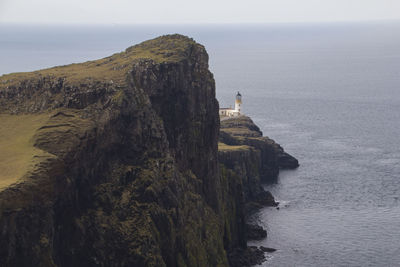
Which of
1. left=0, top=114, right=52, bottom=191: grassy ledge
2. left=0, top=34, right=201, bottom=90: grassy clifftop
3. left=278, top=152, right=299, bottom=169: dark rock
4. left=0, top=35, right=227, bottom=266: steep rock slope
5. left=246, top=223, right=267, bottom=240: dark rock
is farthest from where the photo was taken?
left=278, top=152, right=299, bottom=169: dark rock

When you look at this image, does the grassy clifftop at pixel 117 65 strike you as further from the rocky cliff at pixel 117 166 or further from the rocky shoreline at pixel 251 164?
the rocky shoreline at pixel 251 164

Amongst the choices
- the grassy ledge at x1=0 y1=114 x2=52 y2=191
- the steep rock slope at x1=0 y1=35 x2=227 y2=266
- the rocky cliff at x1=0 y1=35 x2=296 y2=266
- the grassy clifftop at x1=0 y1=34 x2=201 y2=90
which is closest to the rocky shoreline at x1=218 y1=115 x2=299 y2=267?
the rocky cliff at x1=0 y1=35 x2=296 y2=266

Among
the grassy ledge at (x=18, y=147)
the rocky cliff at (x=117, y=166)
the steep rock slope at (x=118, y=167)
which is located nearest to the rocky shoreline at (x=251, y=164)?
the rocky cliff at (x=117, y=166)

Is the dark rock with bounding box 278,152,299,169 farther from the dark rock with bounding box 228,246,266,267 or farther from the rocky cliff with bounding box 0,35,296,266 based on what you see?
the dark rock with bounding box 228,246,266,267

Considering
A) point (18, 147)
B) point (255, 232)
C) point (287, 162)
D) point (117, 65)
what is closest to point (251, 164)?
point (287, 162)

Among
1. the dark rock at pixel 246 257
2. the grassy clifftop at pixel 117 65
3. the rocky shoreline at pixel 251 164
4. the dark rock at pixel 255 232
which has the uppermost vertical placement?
the grassy clifftop at pixel 117 65

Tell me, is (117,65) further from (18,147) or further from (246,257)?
(246,257)

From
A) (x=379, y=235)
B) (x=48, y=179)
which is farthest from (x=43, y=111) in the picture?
Answer: (x=379, y=235)

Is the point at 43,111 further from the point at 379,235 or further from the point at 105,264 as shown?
the point at 379,235
